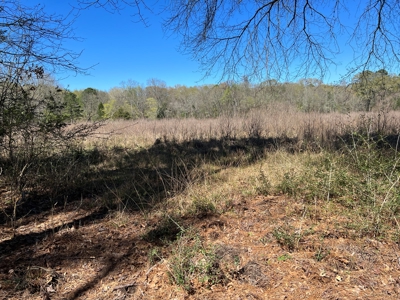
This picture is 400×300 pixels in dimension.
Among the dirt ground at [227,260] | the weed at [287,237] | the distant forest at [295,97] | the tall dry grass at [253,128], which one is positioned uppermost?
the distant forest at [295,97]

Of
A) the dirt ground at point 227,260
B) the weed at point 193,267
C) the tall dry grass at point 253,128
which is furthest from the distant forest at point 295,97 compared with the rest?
the weed at point 193,267

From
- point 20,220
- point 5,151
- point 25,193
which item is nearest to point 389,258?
point 20,220

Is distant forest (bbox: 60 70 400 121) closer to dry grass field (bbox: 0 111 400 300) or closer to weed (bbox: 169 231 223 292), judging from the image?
dry grass field (bbox: 0 111 400 300)

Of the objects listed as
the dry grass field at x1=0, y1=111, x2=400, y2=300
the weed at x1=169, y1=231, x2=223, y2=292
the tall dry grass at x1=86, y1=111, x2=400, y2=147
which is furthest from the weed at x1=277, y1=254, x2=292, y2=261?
the tall dry grass at x1=86, y1=111, x2=400, y2=147

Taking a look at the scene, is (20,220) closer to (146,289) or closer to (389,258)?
(146,289)

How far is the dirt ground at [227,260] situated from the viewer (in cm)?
169

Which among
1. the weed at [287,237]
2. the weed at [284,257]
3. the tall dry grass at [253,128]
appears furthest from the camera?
the tall dry grass at [253,128]

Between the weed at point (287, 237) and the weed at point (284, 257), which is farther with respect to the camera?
the weed at point (287, 237)

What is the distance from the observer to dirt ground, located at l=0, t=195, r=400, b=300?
1688mm

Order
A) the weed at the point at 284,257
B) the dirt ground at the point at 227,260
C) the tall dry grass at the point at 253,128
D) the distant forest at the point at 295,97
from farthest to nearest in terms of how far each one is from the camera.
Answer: the tall dry grass at the point at 253,128 → the distant forest at the point at 295,97 → the weed at the point at 284,257 → the dirt ground at the point at 227,260

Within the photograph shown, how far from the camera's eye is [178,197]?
3.33 meters

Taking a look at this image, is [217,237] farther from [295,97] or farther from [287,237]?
[295,97]

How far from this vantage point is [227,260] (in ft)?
6.44

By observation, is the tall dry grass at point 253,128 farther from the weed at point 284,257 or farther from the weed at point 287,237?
the weed at point 284,257
